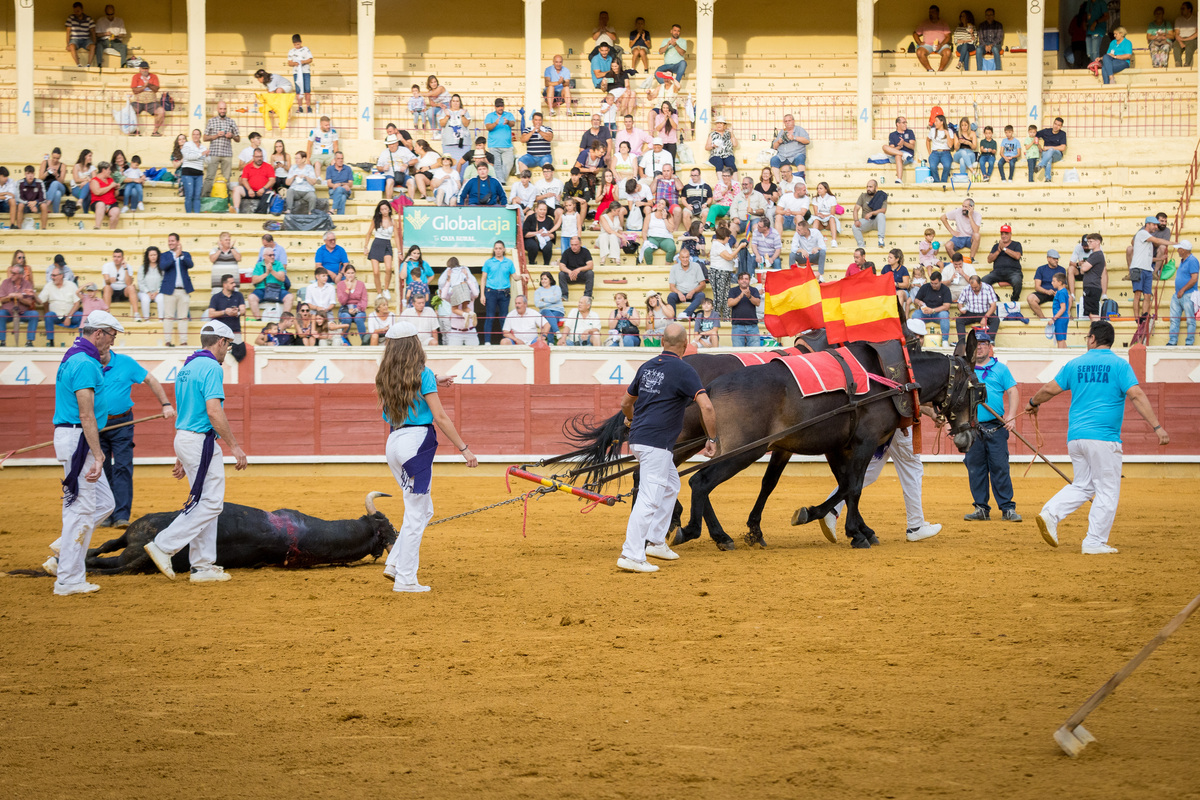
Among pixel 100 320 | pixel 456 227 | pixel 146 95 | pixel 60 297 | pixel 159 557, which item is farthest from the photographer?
pixel 146 95

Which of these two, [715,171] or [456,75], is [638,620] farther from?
[456,75]

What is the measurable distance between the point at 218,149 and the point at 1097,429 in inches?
703

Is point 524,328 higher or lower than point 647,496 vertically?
higher

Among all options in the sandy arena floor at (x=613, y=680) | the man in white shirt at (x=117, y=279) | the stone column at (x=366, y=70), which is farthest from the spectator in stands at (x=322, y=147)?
the sandy arena floor at (x=613, y=680)

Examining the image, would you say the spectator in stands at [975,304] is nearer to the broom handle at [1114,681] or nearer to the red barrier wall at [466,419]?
the red barrier wall at [466,419]

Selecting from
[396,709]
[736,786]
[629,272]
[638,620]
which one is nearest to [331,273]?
[629,272]

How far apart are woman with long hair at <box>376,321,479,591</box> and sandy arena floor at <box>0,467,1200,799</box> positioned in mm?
642

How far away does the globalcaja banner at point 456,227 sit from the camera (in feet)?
63.8

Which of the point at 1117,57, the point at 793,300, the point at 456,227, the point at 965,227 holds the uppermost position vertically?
the point at 1117,57

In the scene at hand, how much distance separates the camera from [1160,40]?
25.7 meters

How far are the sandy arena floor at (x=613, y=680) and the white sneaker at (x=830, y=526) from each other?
25.6 inches

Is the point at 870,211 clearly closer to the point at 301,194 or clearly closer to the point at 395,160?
the point at 395,160

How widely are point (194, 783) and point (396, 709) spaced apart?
1081mm

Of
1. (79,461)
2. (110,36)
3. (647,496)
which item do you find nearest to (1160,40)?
(647,496)
